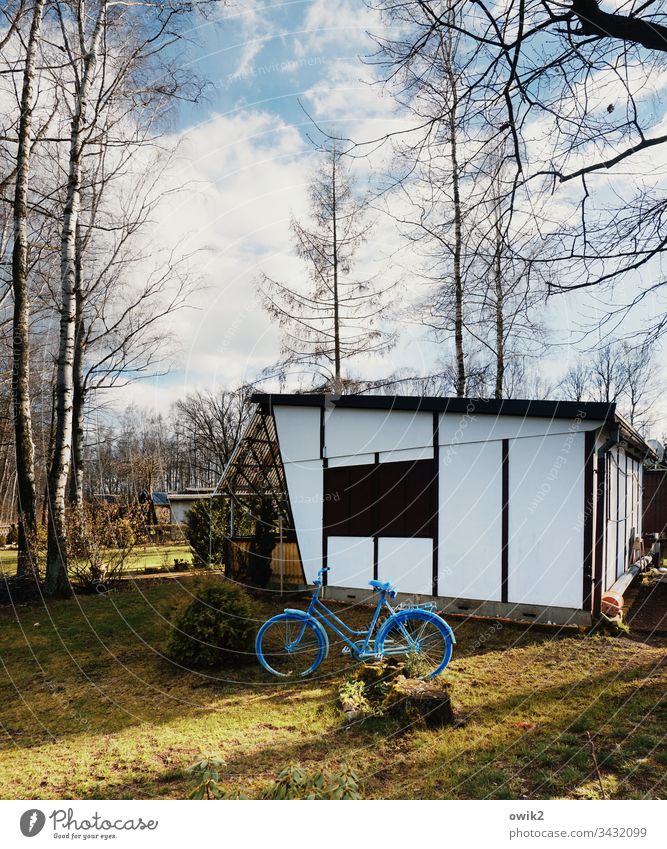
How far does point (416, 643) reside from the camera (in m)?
4.84

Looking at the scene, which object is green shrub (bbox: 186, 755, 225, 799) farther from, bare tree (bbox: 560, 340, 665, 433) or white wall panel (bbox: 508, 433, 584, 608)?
white wall panel (bbox: 508, 433, 584, 608)

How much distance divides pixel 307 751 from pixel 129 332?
1117cm

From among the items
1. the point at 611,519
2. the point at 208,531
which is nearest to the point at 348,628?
the point at 611,519

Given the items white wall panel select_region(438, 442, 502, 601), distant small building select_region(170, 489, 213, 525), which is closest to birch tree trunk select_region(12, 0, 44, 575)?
white wall panel select_region(438, 442, 502, 601)

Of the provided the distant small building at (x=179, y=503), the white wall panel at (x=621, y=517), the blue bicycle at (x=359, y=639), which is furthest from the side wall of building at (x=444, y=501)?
the distant small building at (x=179, y=503)

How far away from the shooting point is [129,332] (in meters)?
12.6

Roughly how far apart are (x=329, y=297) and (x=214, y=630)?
12.0 ft

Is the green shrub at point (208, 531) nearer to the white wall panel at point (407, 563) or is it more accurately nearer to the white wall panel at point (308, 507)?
the white wall panel at point (308, 507)

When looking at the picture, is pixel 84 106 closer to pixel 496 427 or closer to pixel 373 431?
pixel 373 431

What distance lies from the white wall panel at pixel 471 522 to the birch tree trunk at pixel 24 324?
6.49 meters

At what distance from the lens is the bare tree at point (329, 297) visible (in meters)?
4.68

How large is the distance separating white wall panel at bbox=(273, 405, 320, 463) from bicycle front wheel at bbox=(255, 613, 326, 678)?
291 centimetres

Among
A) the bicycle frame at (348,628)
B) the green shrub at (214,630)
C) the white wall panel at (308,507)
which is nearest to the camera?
the bicycle frame at (348,628)

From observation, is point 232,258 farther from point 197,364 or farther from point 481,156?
point 481,156
